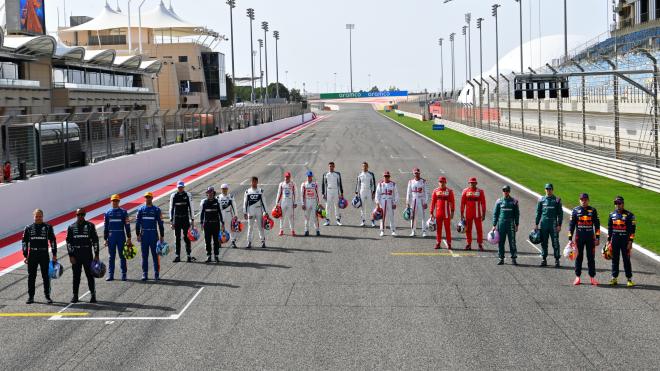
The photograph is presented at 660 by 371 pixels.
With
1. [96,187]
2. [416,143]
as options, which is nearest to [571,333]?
[96,187]

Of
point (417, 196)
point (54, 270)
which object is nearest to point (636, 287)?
point (417, 196)

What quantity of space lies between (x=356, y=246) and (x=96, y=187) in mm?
12052

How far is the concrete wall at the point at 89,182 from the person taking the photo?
20.8 metres

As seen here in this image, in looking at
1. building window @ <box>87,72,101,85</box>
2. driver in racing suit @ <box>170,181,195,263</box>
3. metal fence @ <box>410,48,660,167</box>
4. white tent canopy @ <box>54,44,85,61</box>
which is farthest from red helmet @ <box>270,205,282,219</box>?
building window @ <box>87,72,101,85</box>

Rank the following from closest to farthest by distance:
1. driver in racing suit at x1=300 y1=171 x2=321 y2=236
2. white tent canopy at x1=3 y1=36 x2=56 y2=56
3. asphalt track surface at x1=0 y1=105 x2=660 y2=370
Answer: asphalt track surface at x1=0 y1=105 x2=660 y2=370 < driver in racing suit at x1=300 y1=171 x2=321 y2=236 < white tent canopy at x1=3 y1=36 x2=56 y2=56

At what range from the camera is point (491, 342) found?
10.8 meters

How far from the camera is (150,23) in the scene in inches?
4149

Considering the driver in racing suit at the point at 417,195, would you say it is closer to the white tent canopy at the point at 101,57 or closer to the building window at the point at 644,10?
the white tent canopy at the point at 101,57

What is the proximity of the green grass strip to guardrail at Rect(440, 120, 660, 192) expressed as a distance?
27 cm

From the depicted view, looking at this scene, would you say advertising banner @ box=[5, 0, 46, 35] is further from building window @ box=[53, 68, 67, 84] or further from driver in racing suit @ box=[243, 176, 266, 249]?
driver in racing suit @ box=[243, 176, 266, 249]

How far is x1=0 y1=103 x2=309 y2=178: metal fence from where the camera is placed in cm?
2227

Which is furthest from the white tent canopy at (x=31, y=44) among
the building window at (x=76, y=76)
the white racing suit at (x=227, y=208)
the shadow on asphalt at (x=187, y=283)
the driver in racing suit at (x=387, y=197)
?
the shadow on asphalt at (x=187, y=283)

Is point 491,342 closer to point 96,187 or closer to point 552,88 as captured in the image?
point 96,187

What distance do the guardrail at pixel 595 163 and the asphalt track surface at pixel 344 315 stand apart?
436 inches
